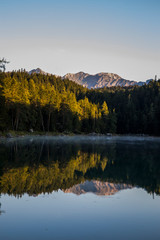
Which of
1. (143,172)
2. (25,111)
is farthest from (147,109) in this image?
(143,172)

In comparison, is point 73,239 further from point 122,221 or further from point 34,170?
point 34,170

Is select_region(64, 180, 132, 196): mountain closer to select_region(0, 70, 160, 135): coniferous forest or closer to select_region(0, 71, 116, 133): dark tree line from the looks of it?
select_region(0, 71, 116, 133): dark tree line

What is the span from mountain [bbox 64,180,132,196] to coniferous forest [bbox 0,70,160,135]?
133 ft

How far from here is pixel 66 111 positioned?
3201 inches

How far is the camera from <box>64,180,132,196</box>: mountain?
11.5 meters

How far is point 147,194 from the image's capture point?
11.3 meters

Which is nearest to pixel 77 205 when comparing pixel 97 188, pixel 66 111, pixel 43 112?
pixel 97 188

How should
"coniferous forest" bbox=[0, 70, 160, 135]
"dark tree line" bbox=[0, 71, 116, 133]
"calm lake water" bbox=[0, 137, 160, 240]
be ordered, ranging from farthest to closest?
"coniferous forest" bbox=[0, 70, 160, 135] → "dark tree line" bbox=[0, 71, 116, 133] → "calm lake water" bbox=[0, 137, 160, 240]

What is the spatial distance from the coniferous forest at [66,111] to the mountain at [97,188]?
40656 millimetres

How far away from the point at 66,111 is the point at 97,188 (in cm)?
6960

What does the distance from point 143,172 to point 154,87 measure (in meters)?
130

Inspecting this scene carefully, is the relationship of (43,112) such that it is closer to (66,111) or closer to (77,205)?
(66,111)

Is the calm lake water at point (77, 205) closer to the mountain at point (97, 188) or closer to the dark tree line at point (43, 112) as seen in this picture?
the mountain at point (97, 188)

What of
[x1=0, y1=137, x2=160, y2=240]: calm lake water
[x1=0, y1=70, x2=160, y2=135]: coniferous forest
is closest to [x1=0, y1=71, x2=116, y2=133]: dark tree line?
[x1=0, y1=70, x2=160, y2=135]: coniferous forest
